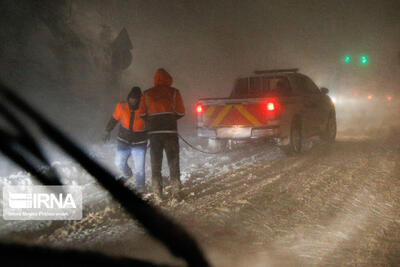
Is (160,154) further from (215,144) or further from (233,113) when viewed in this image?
(215,144)

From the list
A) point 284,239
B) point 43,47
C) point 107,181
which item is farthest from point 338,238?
point 43,47

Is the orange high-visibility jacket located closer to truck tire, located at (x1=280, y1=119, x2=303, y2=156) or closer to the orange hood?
the orange hood

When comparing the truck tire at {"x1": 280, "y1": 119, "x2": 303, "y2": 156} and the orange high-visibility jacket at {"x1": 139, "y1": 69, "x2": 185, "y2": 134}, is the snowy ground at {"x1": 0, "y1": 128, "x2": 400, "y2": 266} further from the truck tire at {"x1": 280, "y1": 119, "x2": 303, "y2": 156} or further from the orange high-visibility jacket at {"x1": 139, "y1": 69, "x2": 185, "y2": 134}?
the truck tire at {"x1": 280, "y1": 119, "x2": 303, "y2": 156}

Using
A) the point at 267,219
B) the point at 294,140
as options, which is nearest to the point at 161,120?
the point at 267,219

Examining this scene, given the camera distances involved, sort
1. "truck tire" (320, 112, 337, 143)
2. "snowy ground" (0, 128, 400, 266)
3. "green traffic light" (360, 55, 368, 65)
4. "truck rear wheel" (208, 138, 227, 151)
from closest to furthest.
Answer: "snowy ground" (0, 128, 400, 266) → "truck rear wheel" (208, 138, 227, 151) → "truck tire" (320, 112, 337, 143) → "green traffic light" (360, 55, 368, 65)

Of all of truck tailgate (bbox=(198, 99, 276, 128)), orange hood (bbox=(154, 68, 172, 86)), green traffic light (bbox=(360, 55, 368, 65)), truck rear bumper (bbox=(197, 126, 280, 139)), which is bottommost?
truck rear bumper (bbox=(197, 126, 280, 139))

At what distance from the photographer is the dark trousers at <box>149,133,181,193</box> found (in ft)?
15.6

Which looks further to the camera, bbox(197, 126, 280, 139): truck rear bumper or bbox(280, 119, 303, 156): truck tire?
bbox(280, 119, 303, 156): truck tire

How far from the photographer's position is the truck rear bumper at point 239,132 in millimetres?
7398

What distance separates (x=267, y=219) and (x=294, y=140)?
15.3ft

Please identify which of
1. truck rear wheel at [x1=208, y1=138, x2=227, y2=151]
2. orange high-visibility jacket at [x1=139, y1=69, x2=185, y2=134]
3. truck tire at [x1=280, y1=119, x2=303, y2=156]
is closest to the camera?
orange high-visibility jacket at [x1=139, y1=69, x2=185, y2=134]

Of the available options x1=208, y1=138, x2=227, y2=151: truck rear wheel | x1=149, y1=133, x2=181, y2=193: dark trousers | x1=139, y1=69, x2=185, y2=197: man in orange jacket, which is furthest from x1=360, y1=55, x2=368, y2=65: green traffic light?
x1=149, y1=133, x2=181, y2=193: dark trousers

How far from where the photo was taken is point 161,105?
4.71 metres

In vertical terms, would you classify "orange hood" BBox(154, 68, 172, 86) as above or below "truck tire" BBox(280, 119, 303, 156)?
above
